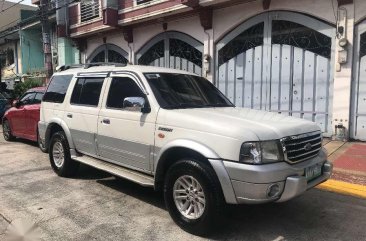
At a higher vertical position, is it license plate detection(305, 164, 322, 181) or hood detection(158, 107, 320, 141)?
hood detection(158, 107, 320, 141)

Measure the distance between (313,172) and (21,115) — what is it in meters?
8.53

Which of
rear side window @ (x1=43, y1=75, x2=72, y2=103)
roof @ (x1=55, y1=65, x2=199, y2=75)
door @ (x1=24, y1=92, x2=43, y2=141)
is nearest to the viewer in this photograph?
roof @ (x1=55, y1=65, x2=199, y2=75)

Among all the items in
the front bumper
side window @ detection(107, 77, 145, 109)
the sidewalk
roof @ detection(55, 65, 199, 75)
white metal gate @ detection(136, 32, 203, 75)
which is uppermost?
white metal gate @ detection(136, 32, 203, 75)

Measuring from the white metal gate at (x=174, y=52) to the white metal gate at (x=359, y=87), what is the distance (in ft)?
18.2

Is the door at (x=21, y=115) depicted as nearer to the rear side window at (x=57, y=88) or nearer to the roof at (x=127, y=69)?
the rear side window at (x=57, y=88)

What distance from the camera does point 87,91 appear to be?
20.9ft

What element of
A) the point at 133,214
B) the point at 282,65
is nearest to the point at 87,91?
the point at 133,214

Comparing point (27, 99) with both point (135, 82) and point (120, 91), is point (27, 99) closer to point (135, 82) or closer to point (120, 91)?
point (120, 91)

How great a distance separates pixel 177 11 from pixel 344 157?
26.3 feet

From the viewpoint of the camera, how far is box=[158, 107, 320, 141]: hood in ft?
13.4

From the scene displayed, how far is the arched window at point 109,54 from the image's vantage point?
57.9ft

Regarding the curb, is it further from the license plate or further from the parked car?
the parked car

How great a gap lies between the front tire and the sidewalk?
2947mm

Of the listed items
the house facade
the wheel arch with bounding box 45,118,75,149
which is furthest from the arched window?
the wheel arch with bounding box 45,118,75,149
